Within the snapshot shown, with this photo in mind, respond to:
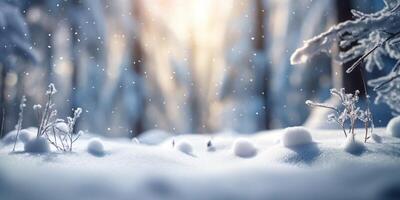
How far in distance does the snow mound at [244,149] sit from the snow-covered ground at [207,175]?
22cm

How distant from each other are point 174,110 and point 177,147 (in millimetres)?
10261

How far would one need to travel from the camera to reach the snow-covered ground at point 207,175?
89.6 inches

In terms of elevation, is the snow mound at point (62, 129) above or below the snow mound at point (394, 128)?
above

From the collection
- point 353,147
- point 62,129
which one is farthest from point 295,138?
point 62,129

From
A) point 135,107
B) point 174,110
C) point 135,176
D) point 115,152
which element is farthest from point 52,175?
point 174,110

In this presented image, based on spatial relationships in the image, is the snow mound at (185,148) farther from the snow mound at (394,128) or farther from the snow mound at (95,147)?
the snow mound at (394,128)

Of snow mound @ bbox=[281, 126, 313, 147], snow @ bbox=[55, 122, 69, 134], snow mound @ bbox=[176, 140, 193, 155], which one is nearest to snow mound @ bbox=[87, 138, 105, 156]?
snow @ bbox=[55, 122, 69, 134]

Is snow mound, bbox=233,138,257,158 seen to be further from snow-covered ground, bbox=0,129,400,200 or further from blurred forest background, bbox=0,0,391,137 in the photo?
blurred forest background, bbox=0,0,391,137

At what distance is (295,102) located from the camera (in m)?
13.7

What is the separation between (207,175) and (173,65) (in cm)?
1111

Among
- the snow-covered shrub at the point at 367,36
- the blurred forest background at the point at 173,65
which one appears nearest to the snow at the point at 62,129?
the snow-covered shrub at the point at 367,36

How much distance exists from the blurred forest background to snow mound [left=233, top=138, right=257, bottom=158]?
23.4 feet

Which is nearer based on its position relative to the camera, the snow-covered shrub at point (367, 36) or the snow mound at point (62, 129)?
the snow-covered shrub at point (367, 36)

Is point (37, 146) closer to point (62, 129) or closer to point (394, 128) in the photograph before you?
point (62, 129)
